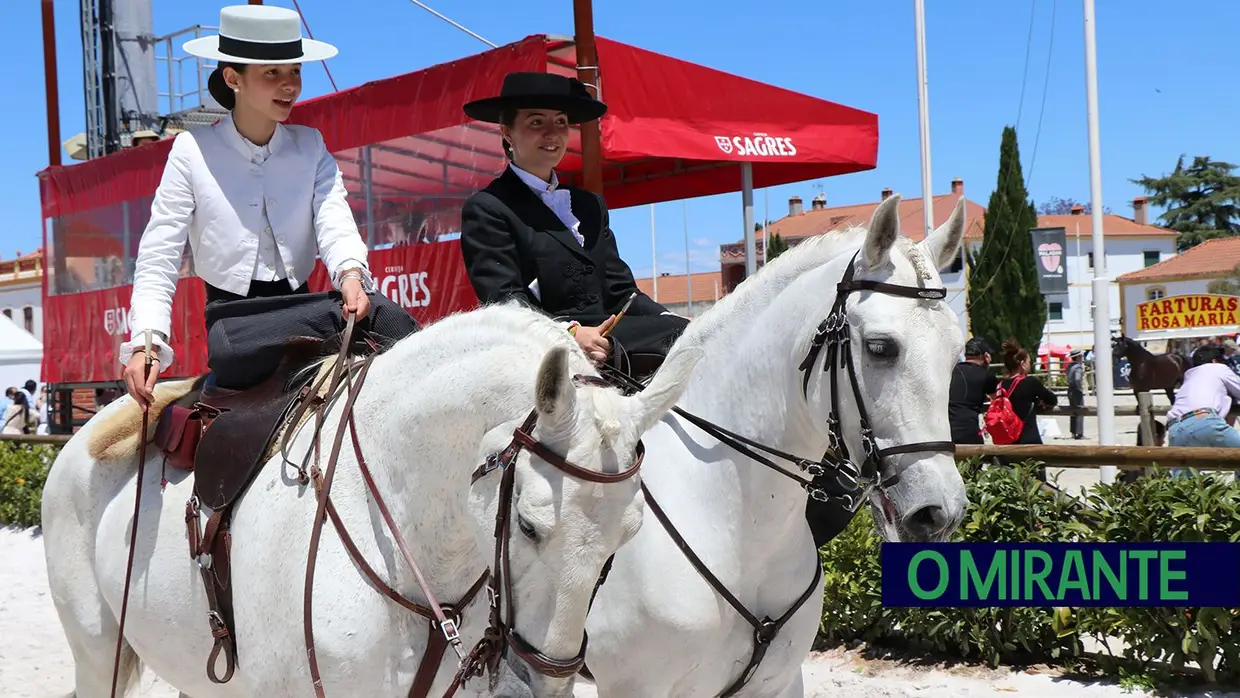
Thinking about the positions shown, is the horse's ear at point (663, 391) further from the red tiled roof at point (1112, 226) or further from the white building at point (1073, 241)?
the red tiled roof at point (1112, 226)

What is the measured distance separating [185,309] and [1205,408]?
10146mm

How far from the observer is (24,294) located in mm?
42094

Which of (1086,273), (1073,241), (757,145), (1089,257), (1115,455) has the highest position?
(1073,241)

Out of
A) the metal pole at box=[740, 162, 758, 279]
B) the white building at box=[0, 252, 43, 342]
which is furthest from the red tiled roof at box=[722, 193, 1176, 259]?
the metal pole at box=[740, 162, 758, 279]

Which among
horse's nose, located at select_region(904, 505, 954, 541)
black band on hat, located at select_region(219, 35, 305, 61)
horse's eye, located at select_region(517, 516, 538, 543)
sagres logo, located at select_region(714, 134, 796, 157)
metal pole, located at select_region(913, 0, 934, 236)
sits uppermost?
metal pole, located at select_region(913, 0, 934, 236)

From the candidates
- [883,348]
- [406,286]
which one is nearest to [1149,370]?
[406,286]

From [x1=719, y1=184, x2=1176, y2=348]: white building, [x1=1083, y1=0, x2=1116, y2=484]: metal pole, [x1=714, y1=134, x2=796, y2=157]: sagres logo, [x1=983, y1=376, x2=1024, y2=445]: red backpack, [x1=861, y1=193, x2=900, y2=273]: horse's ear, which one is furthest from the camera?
[x1=719, y1=184, x2=1176, y2=348]: white building

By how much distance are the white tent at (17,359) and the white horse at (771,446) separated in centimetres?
2353

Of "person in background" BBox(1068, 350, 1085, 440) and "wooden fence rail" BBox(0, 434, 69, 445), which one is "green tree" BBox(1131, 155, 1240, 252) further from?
"wooden fence rail" BBox(0, 434, 69, 445)

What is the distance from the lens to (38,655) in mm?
7191

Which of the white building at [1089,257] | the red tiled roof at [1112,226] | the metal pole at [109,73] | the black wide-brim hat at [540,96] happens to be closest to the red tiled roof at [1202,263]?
the white building at [1089,257]

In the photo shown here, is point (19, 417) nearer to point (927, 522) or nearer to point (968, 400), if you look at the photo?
point (968, 400)

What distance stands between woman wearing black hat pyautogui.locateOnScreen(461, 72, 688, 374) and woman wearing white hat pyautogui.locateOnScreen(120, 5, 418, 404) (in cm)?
69

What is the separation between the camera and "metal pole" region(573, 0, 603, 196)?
6.51 m
